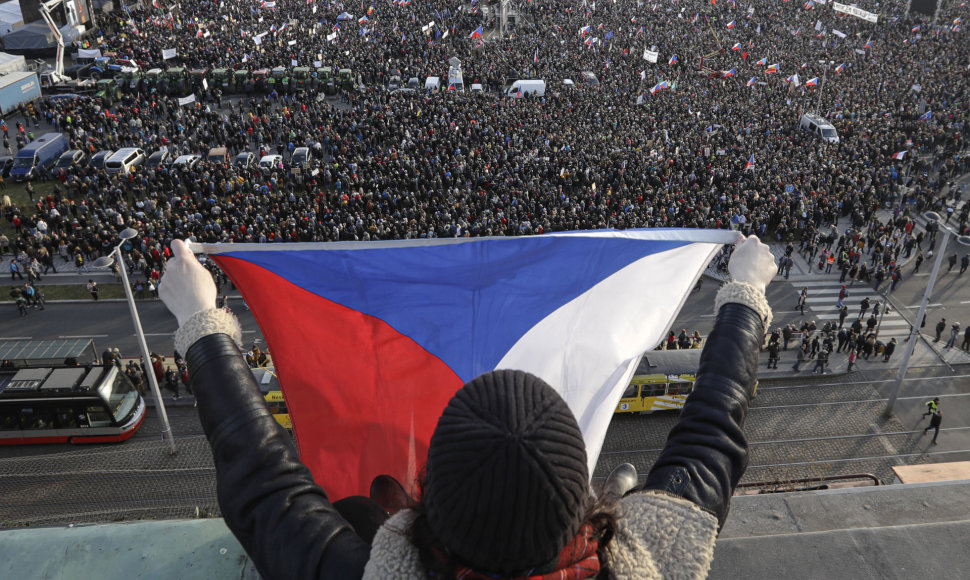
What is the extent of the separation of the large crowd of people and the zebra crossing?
10.8 ft

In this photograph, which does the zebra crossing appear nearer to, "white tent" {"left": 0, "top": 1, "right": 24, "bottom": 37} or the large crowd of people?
the large crowd of people

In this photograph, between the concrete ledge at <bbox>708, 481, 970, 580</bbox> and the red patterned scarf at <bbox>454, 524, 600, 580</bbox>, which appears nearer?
the red patterned scarf at <bbox>454, 524, 600, 580</bbox>

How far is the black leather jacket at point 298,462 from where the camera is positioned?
299 centimetres

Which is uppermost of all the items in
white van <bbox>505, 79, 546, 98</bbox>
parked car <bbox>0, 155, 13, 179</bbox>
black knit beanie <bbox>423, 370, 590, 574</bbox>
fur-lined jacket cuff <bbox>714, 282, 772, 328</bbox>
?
black knit beanie <bbox>423, 370, 590, 574</bbox>

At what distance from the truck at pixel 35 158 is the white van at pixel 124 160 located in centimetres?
435

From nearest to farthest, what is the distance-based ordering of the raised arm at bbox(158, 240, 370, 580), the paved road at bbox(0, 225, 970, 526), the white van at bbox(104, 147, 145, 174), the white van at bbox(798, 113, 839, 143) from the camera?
1. the raised arm at bbox(158, 240, 370, 580)
2. the paved road at bbox(0, 225, 970, 526)
3. the white van at bbox(104, 147, 145, 174)
4. the white van at bbox(798, 113, 839, 143)

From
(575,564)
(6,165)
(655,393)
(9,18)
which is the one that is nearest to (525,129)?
(655,393)

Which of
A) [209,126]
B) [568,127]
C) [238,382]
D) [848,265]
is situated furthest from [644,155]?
[238,382]

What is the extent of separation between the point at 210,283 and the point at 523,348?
7.98ft

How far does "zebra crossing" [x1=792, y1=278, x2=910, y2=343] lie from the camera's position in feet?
90.4

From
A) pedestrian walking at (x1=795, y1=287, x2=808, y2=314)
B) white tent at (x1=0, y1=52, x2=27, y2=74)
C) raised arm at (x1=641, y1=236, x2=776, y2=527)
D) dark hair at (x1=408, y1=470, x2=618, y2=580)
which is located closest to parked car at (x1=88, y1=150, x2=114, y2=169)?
white tent at (x1=0, y1=52, x2=27, y2=74)

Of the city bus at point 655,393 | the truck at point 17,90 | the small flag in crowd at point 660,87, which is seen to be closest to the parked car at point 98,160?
the truck at point 17,90

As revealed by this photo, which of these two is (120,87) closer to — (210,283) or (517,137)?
(517,137)

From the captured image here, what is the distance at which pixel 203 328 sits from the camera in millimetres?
3678
